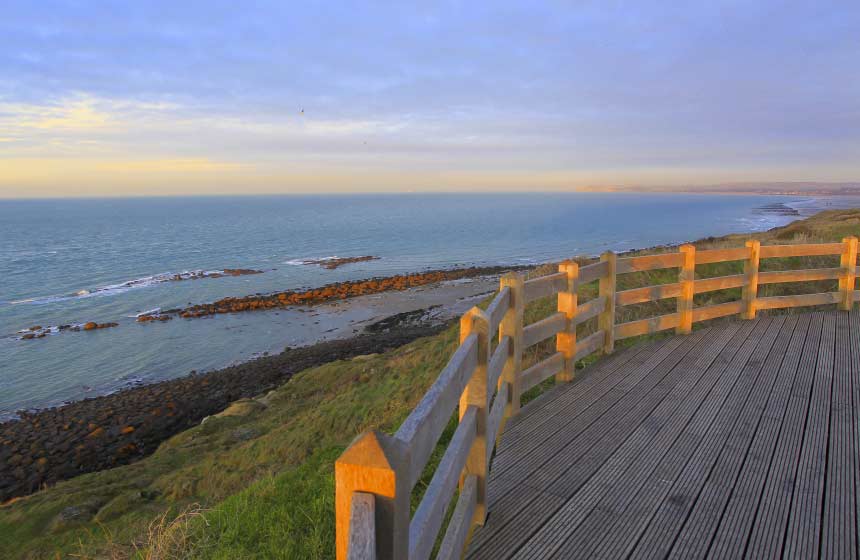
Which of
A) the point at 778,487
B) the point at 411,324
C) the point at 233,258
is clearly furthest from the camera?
the point at 233,258

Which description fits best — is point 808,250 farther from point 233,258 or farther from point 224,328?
point 233,258

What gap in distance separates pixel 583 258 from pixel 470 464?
14765 millimetres

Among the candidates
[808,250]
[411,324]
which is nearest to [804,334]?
[808,250]

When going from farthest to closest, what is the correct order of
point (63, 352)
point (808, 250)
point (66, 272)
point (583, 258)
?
point (66, 272), point (63, 352), point (583, 258), point (808, 250)

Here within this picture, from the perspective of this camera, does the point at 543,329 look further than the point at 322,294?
No

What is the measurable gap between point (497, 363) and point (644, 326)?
417cm

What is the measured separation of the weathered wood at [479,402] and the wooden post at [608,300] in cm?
378

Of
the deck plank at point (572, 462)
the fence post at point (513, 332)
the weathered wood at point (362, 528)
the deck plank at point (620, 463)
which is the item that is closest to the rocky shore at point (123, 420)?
the fence post at point (513, 332)

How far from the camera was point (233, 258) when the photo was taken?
56.9 m

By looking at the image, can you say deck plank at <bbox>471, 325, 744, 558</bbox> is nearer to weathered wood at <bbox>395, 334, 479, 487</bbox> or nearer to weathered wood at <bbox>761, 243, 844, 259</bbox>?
weathered wood at <bbox>395, 334, 479, 487</bbox>

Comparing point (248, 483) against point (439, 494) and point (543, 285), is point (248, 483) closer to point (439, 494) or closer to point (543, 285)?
point (543, 285)

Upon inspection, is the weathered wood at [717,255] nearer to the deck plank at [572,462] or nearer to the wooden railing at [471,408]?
the wooden railing at [471,408]

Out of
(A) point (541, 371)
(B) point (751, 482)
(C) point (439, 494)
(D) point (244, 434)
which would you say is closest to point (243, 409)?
(D) point (244, 434)

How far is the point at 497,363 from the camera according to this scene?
422 cm
